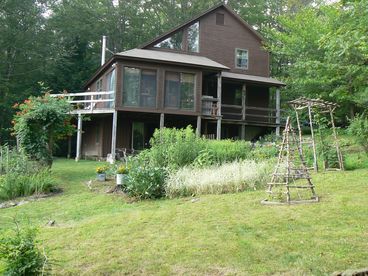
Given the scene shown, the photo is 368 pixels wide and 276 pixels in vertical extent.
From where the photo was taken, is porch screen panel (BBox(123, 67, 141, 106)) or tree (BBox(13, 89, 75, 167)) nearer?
tree (BBox(13, 89, 75, 167))

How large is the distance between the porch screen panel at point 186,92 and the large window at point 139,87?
4.45 ft

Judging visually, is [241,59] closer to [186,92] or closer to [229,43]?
[229,43]

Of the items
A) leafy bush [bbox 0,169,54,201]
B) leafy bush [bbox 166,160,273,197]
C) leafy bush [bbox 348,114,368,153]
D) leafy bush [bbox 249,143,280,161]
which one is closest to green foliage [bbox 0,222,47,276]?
leafy bush [bbox 166,160,273,197]

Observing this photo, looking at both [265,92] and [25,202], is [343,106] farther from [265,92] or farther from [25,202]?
[25,202]

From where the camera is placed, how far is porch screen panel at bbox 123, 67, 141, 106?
57.5ft

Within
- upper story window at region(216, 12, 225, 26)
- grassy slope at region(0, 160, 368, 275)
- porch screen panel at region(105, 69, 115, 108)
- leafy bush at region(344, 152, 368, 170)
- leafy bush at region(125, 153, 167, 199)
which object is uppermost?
upper story window at region(216, 12, 225, 26)

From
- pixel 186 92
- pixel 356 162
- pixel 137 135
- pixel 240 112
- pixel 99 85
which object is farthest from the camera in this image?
pixel 99 85

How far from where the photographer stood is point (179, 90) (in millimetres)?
18578

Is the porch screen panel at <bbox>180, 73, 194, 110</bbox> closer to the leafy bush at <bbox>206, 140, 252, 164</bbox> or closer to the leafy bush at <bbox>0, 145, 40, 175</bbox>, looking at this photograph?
the leafy bush at <bbox>206, 140, 252, 164</bbox>

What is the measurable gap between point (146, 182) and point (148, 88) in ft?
29.9

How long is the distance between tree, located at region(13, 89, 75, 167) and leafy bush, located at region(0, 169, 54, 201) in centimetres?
208

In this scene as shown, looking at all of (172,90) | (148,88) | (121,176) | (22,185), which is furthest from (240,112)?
(22,185)

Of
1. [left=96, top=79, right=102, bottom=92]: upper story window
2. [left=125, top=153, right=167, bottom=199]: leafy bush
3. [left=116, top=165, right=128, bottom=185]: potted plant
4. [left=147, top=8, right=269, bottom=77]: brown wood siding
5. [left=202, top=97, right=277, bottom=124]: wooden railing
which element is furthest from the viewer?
[left=96, top=79, right=102, bottom=92]: upper story window

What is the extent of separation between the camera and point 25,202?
10.1 metres
